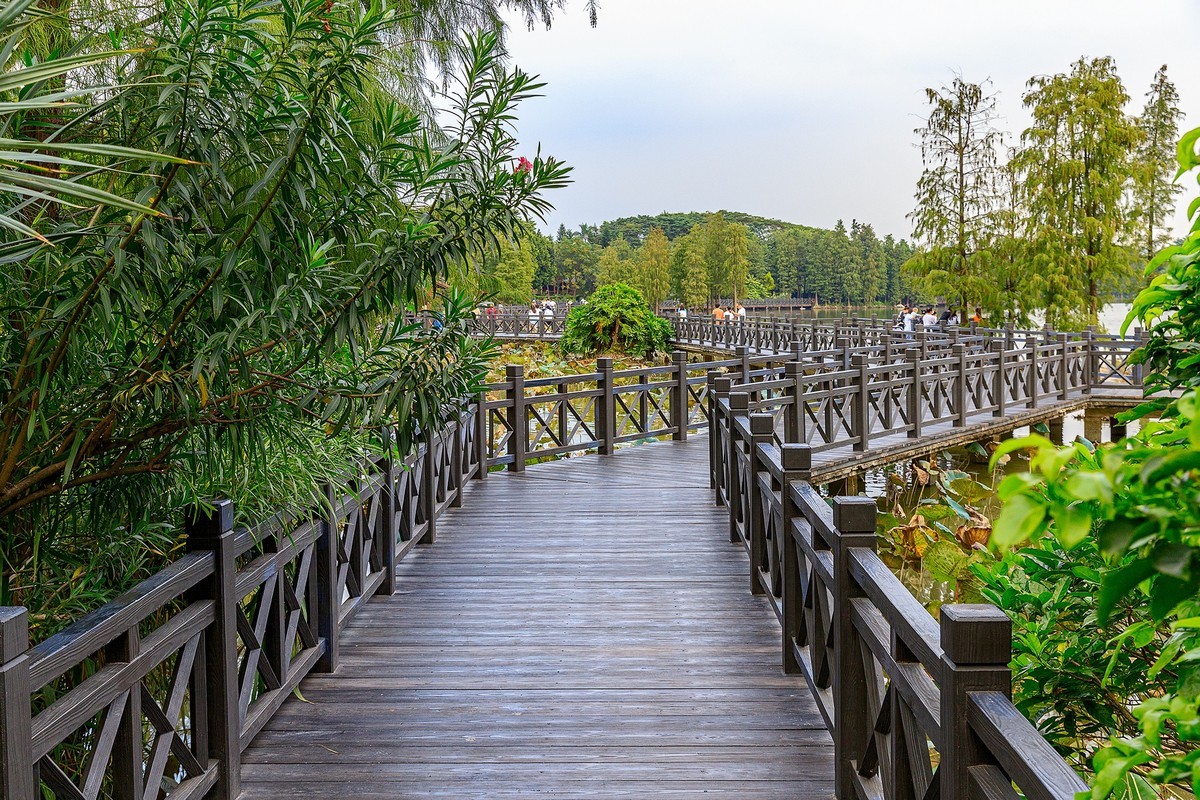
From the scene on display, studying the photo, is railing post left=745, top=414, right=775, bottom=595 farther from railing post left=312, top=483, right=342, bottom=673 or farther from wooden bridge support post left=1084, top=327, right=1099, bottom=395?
wooden bridge support post left=1084, top=327, right=1099, bottom=395

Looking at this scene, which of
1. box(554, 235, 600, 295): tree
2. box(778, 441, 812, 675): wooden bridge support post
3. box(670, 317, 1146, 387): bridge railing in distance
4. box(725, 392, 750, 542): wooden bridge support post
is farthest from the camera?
box(554, 235, 600, 295): tree

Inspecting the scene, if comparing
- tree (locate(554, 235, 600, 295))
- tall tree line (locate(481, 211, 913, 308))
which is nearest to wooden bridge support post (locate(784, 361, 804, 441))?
tall tree line (locate(481, 211, 913, 308))

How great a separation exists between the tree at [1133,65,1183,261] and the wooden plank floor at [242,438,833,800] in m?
26.1

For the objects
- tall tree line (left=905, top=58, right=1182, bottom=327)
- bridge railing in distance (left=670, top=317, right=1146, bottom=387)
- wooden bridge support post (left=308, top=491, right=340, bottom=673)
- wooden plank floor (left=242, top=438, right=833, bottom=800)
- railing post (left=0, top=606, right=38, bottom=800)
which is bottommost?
wooden plank floor (left=242, top=438, right=833, bottom=800)

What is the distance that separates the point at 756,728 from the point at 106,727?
2.44 m

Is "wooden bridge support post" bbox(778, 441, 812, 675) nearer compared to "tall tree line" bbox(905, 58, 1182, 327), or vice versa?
"wooden bridge support post" bbox(778, 441, 812, 675)

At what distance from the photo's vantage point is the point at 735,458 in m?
6.91

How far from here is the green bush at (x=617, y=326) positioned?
26.9 metres

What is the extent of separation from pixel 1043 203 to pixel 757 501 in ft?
73.1

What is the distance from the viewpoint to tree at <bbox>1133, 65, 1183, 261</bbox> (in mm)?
27922

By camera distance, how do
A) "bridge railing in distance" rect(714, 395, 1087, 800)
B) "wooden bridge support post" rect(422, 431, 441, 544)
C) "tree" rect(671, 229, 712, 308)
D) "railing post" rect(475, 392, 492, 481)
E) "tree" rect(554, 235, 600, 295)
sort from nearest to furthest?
"bridge railing in distance" rect(714, 395, 1087, 800) < "wooden bridge support post" rect(422, 431, 441, 544) < "railing post" rect(475, 392, 492, 481) < "tree" rect(671, 229, 712, 308) < "tree" rect(554, 235, 600, 295)

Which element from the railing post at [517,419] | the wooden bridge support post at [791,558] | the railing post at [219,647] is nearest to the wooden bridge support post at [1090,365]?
the railing post at [517,419]

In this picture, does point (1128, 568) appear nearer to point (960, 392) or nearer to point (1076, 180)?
point (960, 392)

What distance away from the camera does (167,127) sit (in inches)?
103
